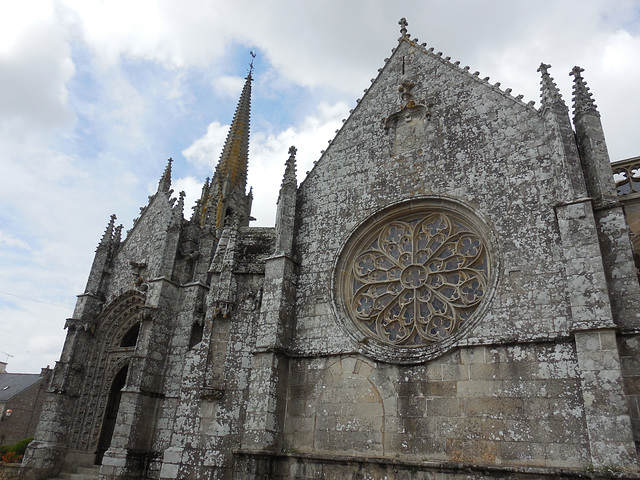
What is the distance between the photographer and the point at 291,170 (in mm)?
10070

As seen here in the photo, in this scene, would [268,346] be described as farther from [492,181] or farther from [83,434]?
[83,434]

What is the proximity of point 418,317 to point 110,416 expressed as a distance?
9576 millimetres

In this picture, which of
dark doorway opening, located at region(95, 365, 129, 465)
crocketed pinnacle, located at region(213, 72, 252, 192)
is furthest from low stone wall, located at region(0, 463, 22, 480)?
crocketed pinnacle, located at region(213, 72, 252, 192)

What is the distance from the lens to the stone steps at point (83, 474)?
1125 centimetres

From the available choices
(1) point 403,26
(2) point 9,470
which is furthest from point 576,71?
(2) point 9,470

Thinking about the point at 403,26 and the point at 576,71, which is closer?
the point at 576,71

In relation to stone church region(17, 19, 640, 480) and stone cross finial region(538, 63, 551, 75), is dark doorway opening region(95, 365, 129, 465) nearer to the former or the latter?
stone church region(17, 19, 640, 480)

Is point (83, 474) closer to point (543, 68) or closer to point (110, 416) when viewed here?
point (110, 416)

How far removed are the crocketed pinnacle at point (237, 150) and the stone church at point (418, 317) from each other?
376 inches

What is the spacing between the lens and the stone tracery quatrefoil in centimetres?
752

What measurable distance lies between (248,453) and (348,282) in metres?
3.26

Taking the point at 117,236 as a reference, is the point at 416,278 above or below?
below

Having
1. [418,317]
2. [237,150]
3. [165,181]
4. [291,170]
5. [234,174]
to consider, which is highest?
[237,150]

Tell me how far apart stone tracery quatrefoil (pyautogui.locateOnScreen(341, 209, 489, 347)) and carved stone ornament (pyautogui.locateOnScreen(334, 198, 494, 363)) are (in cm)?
2
